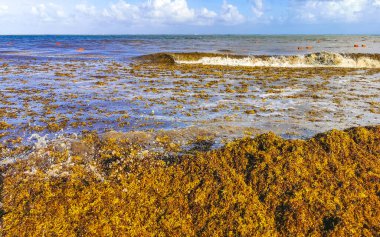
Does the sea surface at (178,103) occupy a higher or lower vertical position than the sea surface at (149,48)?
lower

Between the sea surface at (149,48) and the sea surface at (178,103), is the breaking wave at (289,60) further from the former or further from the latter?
the sea surface at (178,103)

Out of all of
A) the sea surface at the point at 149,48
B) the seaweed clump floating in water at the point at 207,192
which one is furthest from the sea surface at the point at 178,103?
the sea surface at the point at 149,48

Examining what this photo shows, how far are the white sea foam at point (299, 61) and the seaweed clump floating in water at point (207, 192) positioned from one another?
22.2 meters

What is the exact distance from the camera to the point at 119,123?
8117 millimetres

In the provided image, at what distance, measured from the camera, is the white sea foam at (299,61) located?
2689 centimetres

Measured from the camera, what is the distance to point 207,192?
4.50m

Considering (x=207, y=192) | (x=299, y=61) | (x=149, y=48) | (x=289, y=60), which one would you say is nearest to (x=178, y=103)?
(x=207, y=192)

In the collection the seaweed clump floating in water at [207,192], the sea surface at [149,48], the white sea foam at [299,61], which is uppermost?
the sea surface at [149,48]

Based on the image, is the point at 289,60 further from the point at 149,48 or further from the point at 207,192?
the point at 149,48

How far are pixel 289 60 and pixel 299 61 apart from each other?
0.84 metres

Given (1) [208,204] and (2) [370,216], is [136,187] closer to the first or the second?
(1) [208,204]

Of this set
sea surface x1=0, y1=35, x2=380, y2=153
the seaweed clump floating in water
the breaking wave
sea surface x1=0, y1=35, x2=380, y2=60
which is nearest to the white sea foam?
the breaking wave

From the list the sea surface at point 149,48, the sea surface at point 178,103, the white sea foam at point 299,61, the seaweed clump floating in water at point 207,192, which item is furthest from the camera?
the sea surface at point 149,48

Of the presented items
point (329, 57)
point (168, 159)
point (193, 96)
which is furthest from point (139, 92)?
point (329, 57)
